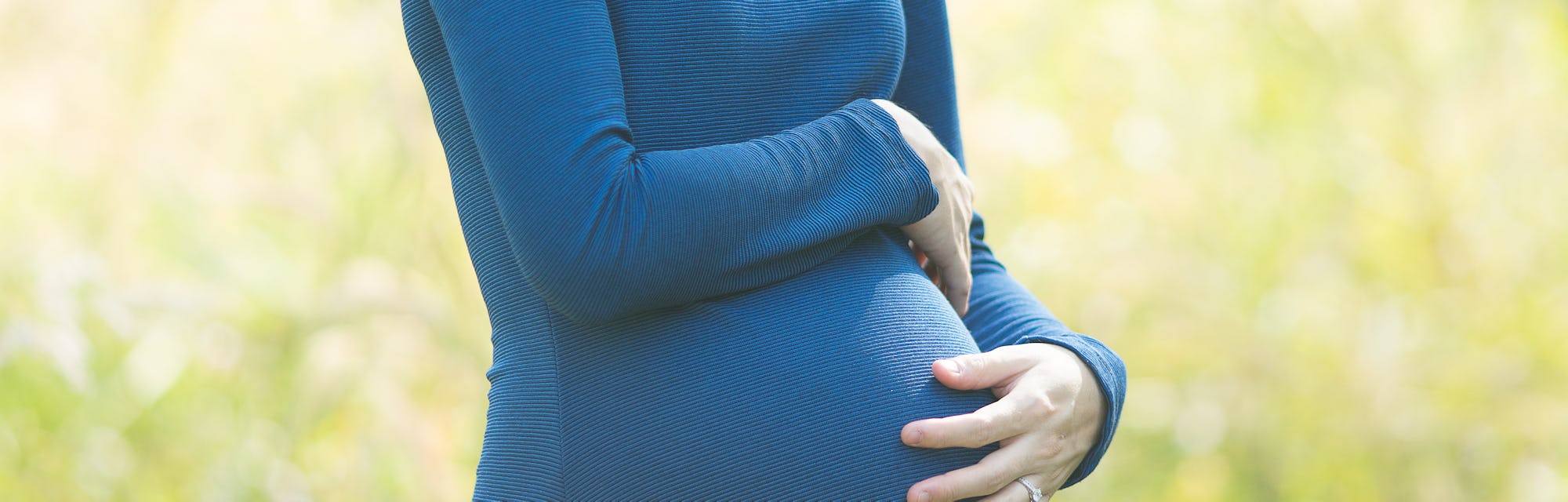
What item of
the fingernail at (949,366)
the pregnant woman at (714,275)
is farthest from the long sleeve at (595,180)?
the fingernail at (949,366)

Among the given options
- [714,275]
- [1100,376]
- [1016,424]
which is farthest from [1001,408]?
[714,275]

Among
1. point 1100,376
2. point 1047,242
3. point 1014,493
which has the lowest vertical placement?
point 1014,493

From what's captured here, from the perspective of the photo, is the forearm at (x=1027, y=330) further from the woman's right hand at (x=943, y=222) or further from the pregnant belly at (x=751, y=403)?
the pregnant belly at (x=751, y=403)

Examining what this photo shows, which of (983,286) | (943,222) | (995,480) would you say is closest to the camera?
(995,480)

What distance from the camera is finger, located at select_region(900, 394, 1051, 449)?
2.44ft

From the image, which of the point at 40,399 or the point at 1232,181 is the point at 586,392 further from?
the point at 1232,181

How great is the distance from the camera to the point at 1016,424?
79 cm

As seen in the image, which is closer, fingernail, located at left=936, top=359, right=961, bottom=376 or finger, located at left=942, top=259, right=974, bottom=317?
fingernail, located at left=936, top=359, right=961, bottom=376

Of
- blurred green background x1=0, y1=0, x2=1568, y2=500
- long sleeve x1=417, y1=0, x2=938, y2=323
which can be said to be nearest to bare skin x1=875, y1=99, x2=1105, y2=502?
long sleeve x1=417, y1=0, x2=938, y2=323

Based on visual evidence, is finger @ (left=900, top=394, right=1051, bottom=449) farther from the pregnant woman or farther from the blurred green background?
the blurred green background

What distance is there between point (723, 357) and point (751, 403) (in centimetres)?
4

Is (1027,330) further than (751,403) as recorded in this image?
Yes

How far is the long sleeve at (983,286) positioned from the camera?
88cm

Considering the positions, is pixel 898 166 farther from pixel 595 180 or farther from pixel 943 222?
pixel 595 180
